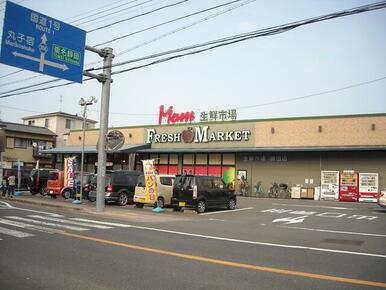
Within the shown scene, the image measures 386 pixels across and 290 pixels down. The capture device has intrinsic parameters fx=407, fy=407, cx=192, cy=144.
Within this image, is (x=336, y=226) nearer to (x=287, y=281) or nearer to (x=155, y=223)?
(x=155, y=223)

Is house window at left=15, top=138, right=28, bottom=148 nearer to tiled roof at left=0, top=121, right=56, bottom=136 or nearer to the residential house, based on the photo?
tiled roof at left=0, top=121, right=56, bottom=136

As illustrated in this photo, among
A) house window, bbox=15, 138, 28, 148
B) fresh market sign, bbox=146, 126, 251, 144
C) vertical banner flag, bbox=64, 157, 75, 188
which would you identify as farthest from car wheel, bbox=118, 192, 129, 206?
house window, bbox=15, 138, 28, 148

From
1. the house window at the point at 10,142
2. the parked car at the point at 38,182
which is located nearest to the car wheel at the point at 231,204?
the parked car at the point at 38,182

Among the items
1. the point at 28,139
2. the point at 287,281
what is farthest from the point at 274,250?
the point at 28,139

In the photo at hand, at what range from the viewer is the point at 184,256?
28.7ft

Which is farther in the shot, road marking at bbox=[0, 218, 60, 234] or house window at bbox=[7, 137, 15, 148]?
house window at bbox=[7, 137, 15, 148]

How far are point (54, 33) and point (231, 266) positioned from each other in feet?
39.2

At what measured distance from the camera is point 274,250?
9805 mm

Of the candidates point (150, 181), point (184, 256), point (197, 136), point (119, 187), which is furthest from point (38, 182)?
point (184, 256)

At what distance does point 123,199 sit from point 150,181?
11.0ft

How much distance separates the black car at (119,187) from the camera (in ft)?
74.4

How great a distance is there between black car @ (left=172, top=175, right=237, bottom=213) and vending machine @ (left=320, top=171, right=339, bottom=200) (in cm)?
1289

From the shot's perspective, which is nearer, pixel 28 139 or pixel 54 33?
pixel 54 33

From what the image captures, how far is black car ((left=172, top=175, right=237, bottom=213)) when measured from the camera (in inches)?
779
